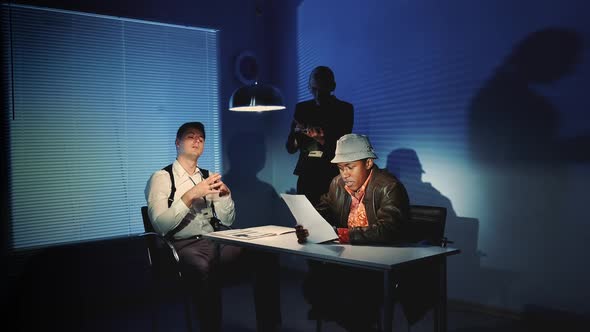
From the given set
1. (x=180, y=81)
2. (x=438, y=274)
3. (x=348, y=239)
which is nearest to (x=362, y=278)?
(x=348, y=239)

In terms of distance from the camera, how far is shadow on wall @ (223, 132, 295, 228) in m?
5.53

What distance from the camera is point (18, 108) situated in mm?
4227

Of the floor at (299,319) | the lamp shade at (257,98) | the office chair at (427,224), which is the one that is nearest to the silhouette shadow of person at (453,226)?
the floor at (299,319)

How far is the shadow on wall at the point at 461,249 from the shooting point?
12.9 feet

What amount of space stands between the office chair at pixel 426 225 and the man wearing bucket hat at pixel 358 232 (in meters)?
0.17

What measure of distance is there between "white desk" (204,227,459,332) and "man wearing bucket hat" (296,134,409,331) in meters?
0.12

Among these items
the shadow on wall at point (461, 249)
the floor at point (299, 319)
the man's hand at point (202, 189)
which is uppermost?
the man's hand at point (202, 189)

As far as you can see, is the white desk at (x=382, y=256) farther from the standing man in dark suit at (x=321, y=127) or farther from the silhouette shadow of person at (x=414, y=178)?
the silhouette shadow of person at (x=414, y=178)

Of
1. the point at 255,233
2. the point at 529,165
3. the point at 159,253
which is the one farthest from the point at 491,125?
the point at 159,253

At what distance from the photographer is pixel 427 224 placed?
297cm

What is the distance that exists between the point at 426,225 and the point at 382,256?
70 centimetres

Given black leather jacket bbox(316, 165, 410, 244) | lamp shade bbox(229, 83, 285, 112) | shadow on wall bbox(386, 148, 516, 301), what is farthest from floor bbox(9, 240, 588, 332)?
lamp shade bbox(229, 83, 285, 112)

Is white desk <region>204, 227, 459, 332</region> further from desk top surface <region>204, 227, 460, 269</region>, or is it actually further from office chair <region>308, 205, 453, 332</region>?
office chair <region>308, 205, 453, 332</region>

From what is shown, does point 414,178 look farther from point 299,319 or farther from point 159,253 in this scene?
point 159,253
